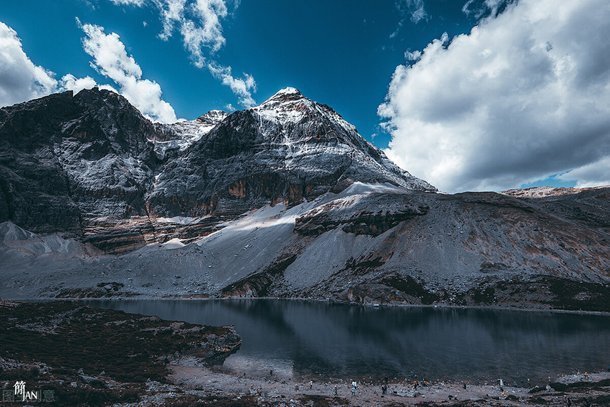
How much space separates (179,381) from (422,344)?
39257mm

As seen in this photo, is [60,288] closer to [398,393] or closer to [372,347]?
[372,347]

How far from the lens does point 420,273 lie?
5408 inches

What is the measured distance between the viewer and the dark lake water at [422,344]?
50.8 metres

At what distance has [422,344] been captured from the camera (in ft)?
215

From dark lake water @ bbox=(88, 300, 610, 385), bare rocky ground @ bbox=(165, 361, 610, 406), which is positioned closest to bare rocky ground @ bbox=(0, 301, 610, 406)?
bare rocky ground @ bbox=(165, 361, 610, 406)

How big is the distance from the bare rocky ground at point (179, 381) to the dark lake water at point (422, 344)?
163 inches

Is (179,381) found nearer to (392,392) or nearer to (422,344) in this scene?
(392,392)

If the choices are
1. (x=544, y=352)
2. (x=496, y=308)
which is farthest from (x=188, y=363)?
(x=496, y=308)

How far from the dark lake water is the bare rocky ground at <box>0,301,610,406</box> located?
4129 mm

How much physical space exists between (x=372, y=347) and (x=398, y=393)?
952 inches
